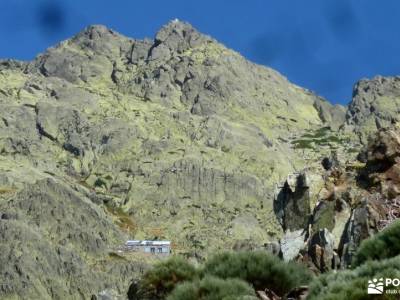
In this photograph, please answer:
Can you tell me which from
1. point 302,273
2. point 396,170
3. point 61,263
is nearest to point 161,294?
point 302,273

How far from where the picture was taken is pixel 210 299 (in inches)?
903

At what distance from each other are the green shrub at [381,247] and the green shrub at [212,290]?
12.6 feet

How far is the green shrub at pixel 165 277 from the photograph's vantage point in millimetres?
29469

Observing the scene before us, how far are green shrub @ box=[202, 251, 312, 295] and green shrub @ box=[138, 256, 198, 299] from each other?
1.34 metres

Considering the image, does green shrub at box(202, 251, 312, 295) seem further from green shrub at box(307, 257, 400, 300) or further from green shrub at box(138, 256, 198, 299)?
green shrub at box(307, 257, 400, 300)

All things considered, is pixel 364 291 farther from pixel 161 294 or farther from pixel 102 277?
pixel 102 277

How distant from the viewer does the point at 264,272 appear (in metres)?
27.3

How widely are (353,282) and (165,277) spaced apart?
13352mm

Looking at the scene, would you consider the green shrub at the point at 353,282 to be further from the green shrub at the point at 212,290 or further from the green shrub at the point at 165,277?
the green shrub at the point at 165,277

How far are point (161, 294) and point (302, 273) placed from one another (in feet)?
19.7

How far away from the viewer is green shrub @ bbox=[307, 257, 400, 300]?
16938mm

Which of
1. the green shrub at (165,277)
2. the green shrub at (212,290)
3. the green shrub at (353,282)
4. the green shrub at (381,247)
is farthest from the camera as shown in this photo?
the green shrub at (165,277)

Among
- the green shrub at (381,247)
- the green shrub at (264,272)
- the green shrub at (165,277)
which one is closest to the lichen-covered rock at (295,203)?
the green shrub at (165,277)

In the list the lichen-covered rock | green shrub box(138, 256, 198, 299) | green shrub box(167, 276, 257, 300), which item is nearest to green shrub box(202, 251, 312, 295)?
green shrub box(138, 256, 198, 299)
